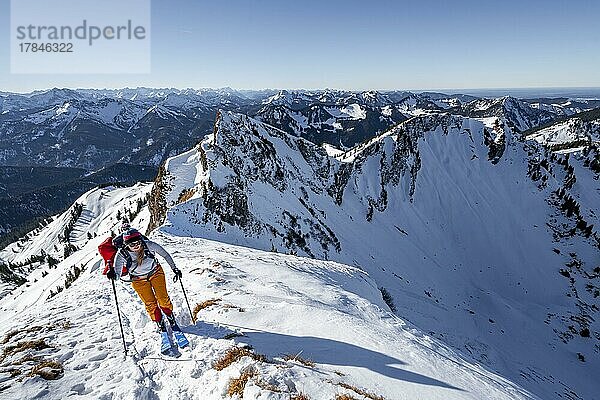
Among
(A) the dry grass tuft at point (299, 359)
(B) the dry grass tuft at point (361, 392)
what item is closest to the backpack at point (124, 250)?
(A) the dry grass tuft at point (299, 359)

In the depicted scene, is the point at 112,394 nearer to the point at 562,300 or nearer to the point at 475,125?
the point at 562,300

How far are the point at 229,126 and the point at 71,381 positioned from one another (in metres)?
45.2

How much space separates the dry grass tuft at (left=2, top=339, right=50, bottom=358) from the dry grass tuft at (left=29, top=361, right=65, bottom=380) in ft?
4.04

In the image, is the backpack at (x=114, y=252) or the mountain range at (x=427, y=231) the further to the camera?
the mountain range at (x=427, y=231)

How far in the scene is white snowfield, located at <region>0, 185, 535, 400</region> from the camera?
8.00 m

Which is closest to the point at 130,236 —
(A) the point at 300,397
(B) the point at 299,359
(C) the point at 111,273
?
(C) the point at 111,273

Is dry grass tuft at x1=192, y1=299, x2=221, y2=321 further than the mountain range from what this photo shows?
No

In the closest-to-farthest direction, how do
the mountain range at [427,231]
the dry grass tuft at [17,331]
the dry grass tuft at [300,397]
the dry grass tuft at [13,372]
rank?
the dry grass tuft at [300,397] < the dry grass tuft at [13,372] < the dry grass tuft at [17,331] < the mountain range at [427,231]

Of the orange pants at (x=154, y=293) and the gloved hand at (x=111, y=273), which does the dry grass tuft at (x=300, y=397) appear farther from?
the gloved hand at (x=111, y=273)

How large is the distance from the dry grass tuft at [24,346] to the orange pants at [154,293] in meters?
3.09

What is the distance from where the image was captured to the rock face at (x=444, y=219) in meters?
39.7

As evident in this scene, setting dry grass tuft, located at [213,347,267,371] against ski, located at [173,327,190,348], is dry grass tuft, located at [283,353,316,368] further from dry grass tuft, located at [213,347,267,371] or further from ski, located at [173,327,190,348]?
ski, located at [173,327,190,348]

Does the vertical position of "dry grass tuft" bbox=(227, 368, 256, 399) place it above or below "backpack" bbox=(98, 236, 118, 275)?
below

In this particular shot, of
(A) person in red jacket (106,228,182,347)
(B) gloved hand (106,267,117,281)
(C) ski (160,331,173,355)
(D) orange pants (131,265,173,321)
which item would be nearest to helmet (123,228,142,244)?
(A) person in red jacket (106,228,182,347)
